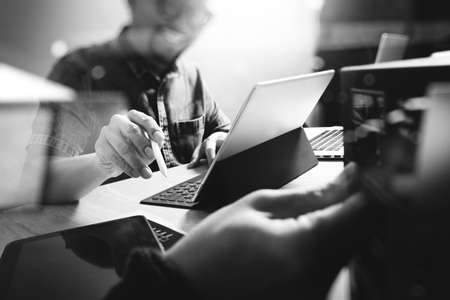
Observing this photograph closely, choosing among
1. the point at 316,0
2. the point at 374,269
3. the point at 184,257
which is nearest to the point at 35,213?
the point at 184,257

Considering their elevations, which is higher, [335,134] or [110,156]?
[110,156]

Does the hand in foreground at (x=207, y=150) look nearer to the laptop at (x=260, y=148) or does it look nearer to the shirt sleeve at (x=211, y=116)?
the laptop at (x=260, y=148)

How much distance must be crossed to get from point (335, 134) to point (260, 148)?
21.2 inches

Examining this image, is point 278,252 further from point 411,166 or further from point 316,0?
point 316,0

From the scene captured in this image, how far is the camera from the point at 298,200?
0.34 meters

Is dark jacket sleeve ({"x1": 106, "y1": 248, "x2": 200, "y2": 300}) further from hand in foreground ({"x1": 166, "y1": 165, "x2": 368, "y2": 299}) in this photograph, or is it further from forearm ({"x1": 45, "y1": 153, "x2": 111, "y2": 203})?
forearm ({"x1": 45, "y1": 153, "x2": 111, "y2": 203})

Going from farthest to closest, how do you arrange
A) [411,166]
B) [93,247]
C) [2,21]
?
[2,21] → [93,247] → [411,166]

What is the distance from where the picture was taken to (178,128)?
1387 mm

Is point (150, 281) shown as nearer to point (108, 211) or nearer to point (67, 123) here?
point (108, 211)

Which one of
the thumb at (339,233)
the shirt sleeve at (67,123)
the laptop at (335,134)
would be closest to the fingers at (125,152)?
the shirt sleeve at (67,123)

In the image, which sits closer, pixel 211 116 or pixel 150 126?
pixel 150 126

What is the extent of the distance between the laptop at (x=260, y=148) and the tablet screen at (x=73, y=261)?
131mm

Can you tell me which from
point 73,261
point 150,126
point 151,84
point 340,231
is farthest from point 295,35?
point 340,231

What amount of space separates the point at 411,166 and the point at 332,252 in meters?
0.08
